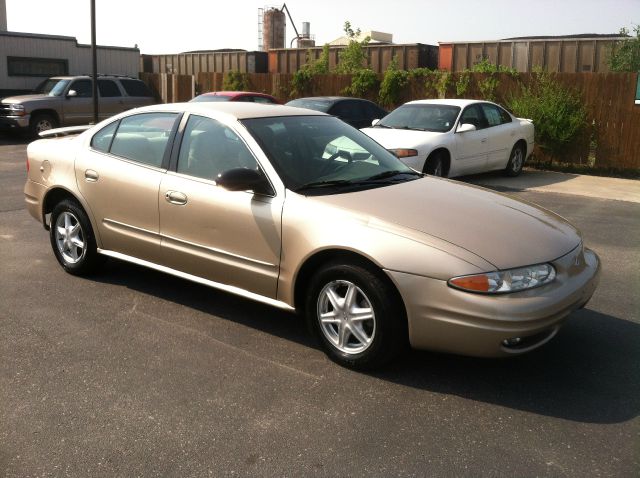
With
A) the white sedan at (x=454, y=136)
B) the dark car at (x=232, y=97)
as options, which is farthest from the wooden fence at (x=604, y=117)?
the dark car at (x=232, y=97)

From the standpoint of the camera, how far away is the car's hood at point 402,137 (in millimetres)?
11062

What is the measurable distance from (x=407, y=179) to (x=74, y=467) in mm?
2990

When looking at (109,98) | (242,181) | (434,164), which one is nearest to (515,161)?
(434,164)

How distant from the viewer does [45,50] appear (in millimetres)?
23203

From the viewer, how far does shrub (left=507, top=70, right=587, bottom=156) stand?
14.7 metres

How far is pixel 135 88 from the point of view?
69.4ft

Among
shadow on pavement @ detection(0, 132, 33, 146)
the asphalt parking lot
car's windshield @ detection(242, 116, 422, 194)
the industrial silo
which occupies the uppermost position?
the industrial silo

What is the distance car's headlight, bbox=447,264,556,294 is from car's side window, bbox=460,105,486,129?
868cm

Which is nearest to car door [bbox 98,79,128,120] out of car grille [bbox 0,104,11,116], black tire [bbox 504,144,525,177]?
car grille [bbox 0,104,11,116]

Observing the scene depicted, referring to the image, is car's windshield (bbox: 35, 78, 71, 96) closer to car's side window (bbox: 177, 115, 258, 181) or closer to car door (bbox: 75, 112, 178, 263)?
car door (bbox: 75, 112, 178, 263)

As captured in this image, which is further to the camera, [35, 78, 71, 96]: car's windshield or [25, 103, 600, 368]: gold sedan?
[35, 78, 71, 96]: car's windshield

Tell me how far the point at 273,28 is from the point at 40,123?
3220 cm

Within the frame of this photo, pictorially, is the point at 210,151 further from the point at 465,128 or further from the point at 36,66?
the point at 36,66

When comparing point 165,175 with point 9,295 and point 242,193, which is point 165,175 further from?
point 9,295
